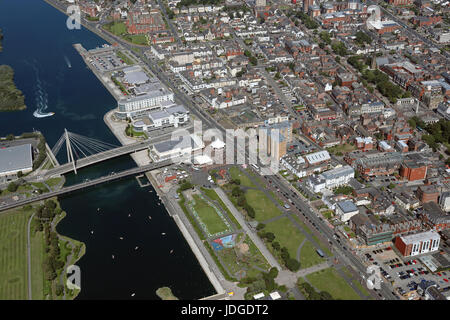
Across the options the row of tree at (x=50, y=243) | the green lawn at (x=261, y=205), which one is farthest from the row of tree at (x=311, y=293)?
the row of tree at (x=50, y=243)

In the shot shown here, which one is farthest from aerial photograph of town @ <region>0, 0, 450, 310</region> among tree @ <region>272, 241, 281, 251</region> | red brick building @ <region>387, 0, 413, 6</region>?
red brick building @ <region>387, 0, 413, 6</region>

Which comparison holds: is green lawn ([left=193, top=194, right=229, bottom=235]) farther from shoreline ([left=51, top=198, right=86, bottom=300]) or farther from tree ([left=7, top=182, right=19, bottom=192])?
tree ([left=7, top=182, right=19, bottom=192])

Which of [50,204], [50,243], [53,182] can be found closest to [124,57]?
[53,182]

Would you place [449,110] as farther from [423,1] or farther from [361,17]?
[423,1]

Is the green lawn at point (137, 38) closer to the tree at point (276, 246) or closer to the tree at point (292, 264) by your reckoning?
the tree at point (276, 246)

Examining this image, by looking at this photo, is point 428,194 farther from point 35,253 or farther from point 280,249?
point 35,253

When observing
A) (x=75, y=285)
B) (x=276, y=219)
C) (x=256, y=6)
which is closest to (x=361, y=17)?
(x=256, y=6)
